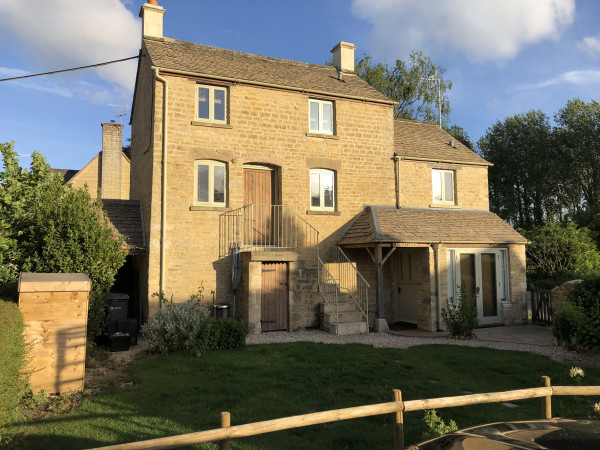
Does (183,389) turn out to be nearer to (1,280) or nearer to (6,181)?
(1,280)

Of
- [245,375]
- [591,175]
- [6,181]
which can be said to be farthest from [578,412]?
[591,175]

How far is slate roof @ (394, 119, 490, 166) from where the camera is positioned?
1560 centimetres

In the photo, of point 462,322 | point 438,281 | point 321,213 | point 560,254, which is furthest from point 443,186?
point 560,254

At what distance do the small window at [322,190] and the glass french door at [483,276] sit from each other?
4055mm

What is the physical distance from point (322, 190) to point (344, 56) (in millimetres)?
6038

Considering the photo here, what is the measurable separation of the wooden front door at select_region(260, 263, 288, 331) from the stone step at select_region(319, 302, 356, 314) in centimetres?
112

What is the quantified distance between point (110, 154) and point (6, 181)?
15.8m

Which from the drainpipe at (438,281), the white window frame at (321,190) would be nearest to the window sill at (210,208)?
the white window frame at (321,190)

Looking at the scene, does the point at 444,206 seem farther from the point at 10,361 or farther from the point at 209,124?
the point at 10,361

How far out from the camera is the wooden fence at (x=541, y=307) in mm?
13818

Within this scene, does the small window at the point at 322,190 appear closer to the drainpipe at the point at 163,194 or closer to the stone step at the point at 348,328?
the stone step at the point at 348,328

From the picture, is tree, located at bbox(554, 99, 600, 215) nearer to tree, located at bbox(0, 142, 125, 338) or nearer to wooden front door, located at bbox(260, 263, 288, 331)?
wooden front door, located at bbox(260, 263, 288, 331)

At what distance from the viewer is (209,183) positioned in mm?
12867

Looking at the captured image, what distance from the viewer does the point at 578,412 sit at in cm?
568
